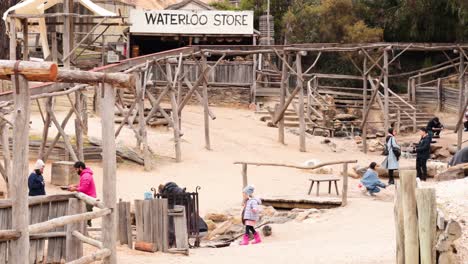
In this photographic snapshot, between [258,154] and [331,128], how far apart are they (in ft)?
23.8

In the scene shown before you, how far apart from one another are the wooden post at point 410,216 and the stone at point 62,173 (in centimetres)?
1248

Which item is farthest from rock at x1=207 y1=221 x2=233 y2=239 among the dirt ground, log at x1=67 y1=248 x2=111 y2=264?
log at x1=67 y1=248 x2=111 y2=264

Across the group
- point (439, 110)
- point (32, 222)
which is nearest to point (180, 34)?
point (439, 110)

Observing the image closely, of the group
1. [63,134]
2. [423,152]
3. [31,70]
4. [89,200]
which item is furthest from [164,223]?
[423,152]

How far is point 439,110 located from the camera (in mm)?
38781

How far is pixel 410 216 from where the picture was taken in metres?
11.0

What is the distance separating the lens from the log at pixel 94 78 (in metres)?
11.8

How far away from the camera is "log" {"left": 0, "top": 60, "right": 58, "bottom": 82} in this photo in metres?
10.7

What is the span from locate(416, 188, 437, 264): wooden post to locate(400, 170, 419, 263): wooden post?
→ 231mm

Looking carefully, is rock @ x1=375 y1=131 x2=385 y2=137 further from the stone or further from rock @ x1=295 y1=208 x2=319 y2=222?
rock @ x1=295 y1=208 x2=319 y2=222

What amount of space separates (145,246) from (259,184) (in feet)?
28.3

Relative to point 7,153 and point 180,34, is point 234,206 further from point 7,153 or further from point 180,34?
point 180,34

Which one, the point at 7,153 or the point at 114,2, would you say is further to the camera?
the point at 114,2

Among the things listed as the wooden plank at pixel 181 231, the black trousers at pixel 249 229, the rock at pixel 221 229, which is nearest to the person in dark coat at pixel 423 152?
the rock at pixel 221 229
